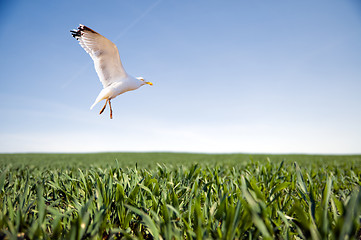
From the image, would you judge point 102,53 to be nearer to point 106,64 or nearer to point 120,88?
point 106,64

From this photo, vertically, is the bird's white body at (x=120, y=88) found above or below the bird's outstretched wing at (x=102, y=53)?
below

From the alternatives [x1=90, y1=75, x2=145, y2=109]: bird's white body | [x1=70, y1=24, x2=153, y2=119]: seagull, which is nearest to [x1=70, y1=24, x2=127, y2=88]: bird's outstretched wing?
[x1=70, y1=24, x2=153, y2=119]: seagull

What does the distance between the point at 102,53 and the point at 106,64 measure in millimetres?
196

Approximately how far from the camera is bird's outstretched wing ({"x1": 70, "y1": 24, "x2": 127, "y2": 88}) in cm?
331

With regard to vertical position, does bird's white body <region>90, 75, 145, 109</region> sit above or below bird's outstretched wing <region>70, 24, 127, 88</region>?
below

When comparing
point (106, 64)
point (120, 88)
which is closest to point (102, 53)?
point (106, 64)

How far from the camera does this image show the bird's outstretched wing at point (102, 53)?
10.9 feet

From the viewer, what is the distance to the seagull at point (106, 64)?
3260 mm

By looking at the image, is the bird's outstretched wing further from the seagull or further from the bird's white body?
the bird's white body

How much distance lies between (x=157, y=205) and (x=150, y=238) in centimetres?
31

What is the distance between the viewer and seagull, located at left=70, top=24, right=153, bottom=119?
128 inches

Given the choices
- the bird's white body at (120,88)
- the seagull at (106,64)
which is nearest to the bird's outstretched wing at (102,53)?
the seagull at (106,64)

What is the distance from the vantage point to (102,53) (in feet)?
11.8

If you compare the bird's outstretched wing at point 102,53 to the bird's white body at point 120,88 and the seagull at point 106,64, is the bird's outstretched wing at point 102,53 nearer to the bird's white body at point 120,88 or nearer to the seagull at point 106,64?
the seagull at point 106,64
